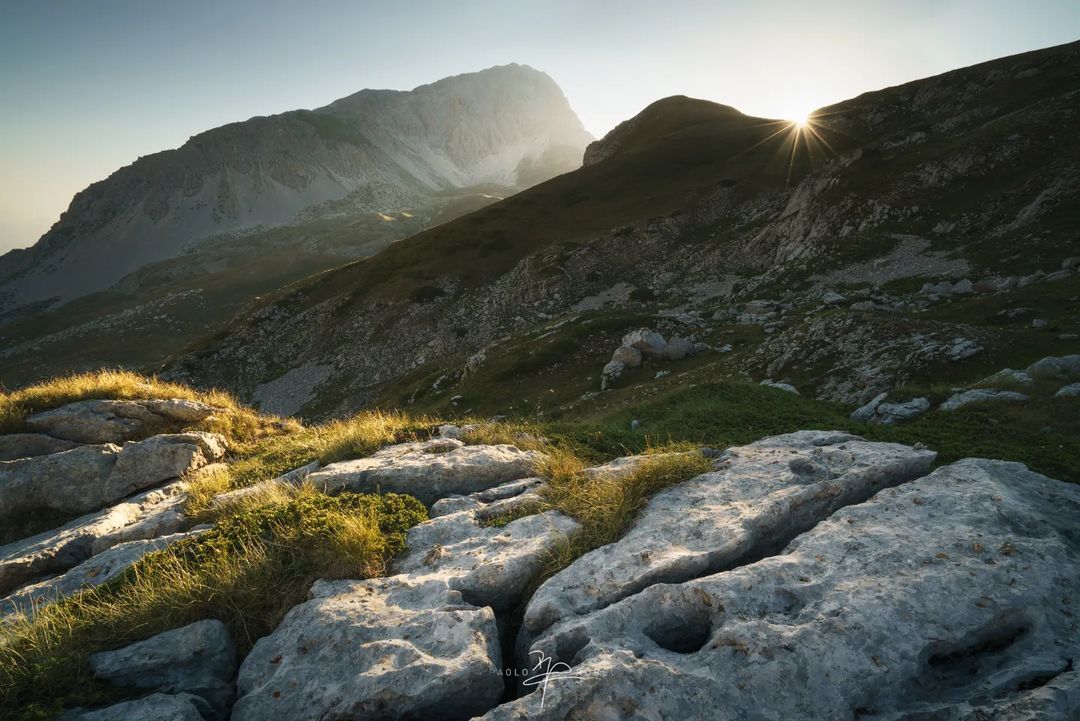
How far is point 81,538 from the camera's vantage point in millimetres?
9703

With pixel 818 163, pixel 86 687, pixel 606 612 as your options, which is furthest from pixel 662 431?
pixel 818 163

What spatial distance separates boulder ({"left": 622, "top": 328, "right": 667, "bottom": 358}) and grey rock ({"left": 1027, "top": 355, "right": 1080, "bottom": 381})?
20987 millimetres

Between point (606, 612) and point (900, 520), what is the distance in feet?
13.6

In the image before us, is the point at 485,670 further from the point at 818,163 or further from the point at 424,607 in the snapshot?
the point at 818,163

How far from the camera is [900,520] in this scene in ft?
21.4

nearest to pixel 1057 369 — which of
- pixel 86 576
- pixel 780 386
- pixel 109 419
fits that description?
pixel 780 386

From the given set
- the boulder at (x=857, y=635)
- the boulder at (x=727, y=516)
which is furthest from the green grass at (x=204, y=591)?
the boulder at (x=857, y=635)

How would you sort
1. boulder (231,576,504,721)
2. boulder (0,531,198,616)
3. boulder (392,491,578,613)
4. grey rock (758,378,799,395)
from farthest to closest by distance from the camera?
grey rock (758,378,799,395), boulder (0,531,198,616), boulder (392,491,578,613), boulder (231,576,504,721)

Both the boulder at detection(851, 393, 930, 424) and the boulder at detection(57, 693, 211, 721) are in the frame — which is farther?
the boulder at detection(851, 393, 930, 424)

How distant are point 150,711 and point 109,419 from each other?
1201 centimetres

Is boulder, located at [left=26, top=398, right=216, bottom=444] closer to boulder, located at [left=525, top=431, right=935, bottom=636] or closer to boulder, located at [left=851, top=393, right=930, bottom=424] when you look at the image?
boulder, located at [left=525, top=431, right=935, bottom=636]

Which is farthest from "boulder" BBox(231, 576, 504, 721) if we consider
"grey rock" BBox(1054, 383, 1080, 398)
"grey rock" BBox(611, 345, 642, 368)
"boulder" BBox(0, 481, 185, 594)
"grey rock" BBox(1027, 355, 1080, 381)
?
"grey rock" BBox(611, 345, 642, 368)

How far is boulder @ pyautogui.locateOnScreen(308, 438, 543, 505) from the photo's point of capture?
987 centimetres

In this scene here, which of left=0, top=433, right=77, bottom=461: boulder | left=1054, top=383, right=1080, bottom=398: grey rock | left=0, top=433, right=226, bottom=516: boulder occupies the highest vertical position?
left=0, top=433, right=77, bottom=461: boulder
